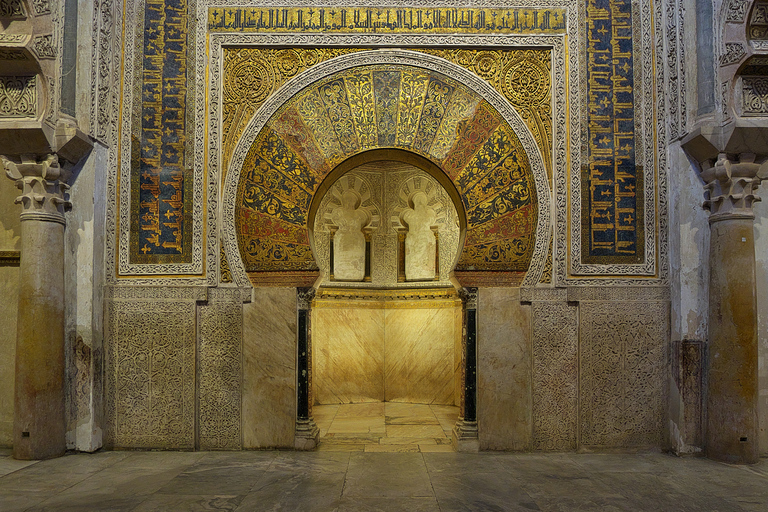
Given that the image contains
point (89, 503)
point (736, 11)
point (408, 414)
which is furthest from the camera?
point (408, 414)

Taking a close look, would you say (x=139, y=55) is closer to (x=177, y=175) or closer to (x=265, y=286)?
(x=177, y=175)

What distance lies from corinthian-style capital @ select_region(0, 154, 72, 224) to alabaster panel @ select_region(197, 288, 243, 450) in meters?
1.43

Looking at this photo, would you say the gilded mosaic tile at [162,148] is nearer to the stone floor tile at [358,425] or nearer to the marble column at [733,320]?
the stone floor tile at [358,425]

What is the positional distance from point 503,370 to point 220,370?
2.35 metres

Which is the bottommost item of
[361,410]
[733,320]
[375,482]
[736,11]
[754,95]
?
[361,410]

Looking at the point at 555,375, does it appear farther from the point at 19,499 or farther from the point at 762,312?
the point at 19,499

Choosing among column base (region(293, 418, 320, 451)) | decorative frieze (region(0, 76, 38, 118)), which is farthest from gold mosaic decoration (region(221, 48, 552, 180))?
column base (region(293, 418, 320, 451))

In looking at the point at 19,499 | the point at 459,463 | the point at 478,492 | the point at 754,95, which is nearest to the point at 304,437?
the point at 459,463

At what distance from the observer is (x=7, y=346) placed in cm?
523

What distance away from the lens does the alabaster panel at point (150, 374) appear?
203 inches

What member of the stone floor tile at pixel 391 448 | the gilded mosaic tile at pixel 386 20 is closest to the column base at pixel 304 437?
the stone floor tile at pixel 391 448

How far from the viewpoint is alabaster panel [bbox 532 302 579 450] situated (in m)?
5.15

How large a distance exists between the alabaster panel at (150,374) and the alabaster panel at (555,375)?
2.85m

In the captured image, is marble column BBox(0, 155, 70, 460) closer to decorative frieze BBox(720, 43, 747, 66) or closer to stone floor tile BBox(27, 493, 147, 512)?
stone floor tile BBox(27, 493, 147, 512)
